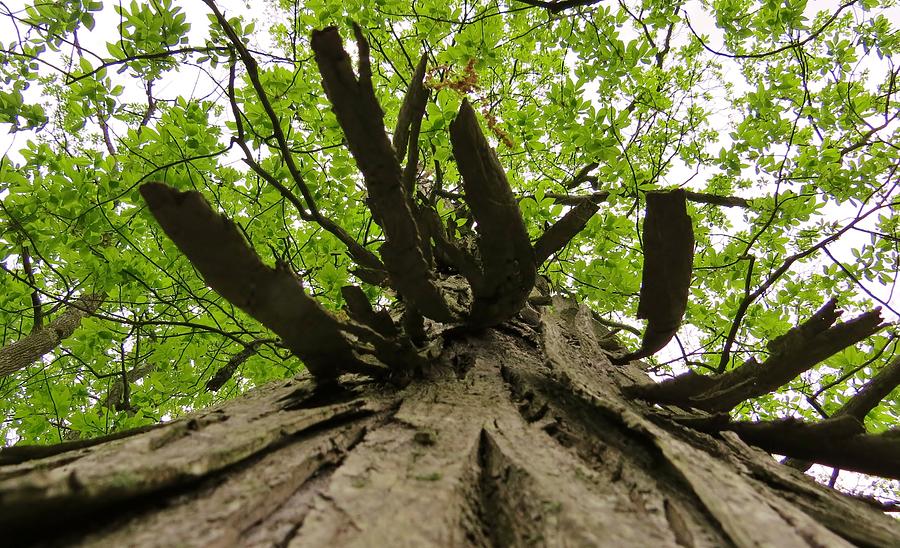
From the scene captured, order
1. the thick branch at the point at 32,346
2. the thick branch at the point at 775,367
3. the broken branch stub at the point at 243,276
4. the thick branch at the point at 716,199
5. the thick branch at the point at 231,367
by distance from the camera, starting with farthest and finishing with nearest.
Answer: the thick branch at the point at 716,199
the thick branch at the point at 32,346
the thick branch at the point at 231,367
the thick branch at the point at 775,367
the broken branch stub at the point at 243,276

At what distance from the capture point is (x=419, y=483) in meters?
0.74

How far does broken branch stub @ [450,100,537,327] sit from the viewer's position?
3.65 feet

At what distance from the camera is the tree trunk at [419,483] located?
584 mm

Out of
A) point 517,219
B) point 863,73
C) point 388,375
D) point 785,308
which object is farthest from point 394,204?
point 863,73

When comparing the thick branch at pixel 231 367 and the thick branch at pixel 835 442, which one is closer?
Result: the thick branch at pixel 835 442

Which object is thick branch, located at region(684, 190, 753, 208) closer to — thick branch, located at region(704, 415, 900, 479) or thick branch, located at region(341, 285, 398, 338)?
thick branch, located at region(704, 415, 900, 479)

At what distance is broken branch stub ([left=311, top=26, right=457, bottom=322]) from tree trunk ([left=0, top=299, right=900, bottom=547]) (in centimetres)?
37

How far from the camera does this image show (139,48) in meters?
2.53

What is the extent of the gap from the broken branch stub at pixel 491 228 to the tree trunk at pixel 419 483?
45 cm

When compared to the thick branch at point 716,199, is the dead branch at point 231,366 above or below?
below

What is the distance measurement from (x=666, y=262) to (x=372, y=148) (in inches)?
32.2

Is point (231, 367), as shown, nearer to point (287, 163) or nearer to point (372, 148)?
point (287, 163)

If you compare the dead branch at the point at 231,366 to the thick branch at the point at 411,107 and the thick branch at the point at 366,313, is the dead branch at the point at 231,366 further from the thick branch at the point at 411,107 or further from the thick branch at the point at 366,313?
the thick branch at the point at 411,107

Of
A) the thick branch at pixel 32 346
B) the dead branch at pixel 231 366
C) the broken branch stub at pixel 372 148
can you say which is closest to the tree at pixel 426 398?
the broken branch stub at pixel 372 148
